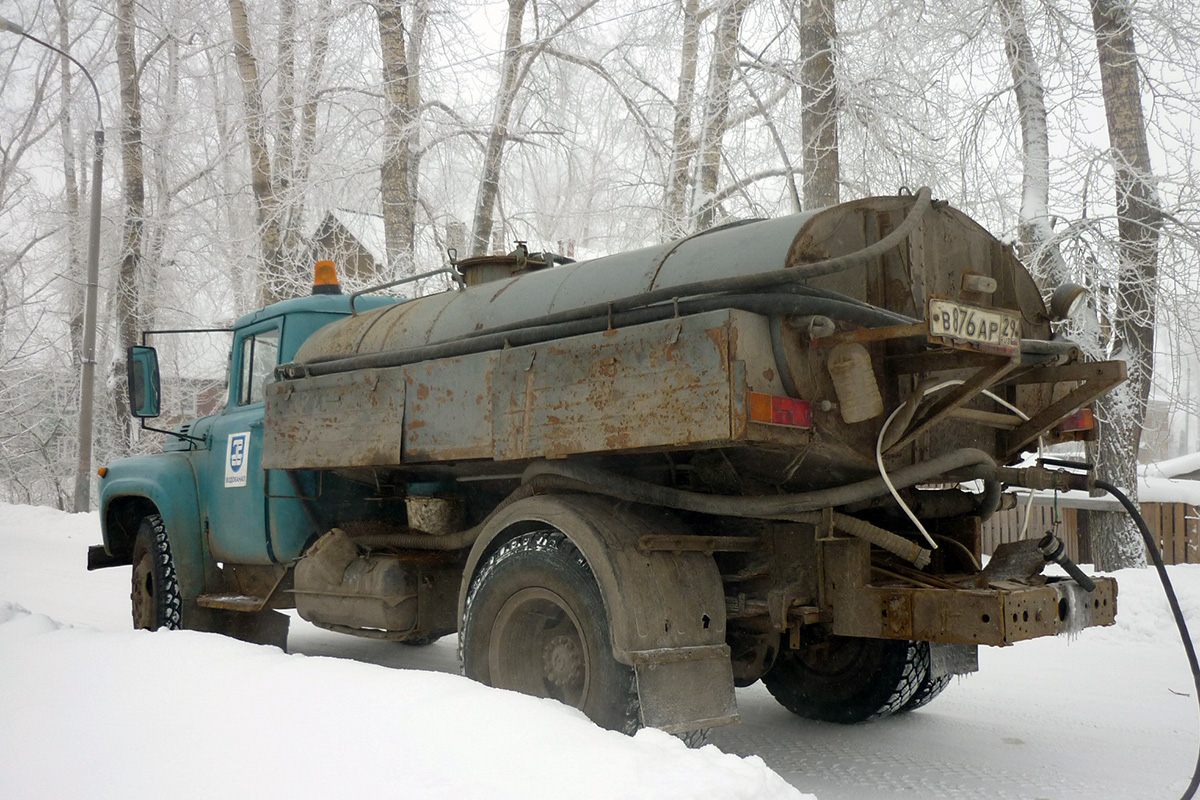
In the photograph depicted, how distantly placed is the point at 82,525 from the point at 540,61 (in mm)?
9577

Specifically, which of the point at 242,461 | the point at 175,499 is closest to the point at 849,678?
the point at 242,461

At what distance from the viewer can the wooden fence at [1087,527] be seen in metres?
13.0

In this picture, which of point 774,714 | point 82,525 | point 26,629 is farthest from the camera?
point 82,525

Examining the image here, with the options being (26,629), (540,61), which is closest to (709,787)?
(26,629)

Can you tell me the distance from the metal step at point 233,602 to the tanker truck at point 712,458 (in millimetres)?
581

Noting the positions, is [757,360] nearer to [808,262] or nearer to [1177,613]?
[808,262]

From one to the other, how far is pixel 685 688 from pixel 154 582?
4369 mm

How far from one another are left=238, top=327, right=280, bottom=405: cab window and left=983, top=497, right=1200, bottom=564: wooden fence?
9.09 meters

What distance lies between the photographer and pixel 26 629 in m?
4.56

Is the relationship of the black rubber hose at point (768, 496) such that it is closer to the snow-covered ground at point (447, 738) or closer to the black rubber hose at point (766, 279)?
the black rubber hose at point (766, 279)

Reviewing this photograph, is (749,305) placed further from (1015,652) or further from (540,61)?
(540,61)

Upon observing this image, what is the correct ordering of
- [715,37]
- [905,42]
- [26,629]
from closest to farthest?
[26,629]
[905,42]
[715,37]

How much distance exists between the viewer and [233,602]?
20.7 ft

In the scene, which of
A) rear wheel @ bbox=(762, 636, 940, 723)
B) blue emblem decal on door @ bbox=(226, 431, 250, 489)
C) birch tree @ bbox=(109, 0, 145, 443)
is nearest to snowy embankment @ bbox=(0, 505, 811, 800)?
blue emblem decal on door @ bbox=(226, 431, 250, 489)
